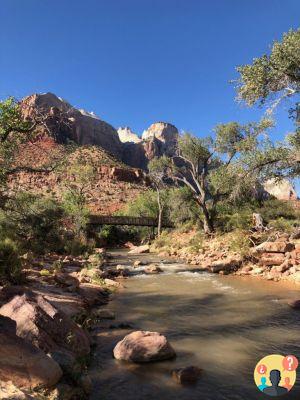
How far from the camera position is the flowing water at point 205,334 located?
19.3ft

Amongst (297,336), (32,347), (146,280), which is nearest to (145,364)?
(32,347)

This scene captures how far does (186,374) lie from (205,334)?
101 inches

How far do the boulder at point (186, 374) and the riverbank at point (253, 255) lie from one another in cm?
995

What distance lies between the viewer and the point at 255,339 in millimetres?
8273

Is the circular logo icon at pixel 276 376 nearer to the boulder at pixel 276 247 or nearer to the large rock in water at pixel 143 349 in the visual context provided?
the large rock in water at pixel 143 349

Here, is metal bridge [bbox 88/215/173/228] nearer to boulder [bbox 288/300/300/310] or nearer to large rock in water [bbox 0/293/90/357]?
boulder [bbox 288/300/300/310]

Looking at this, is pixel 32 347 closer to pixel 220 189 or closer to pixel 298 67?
pixel 298 67

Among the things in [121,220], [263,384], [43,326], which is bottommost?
[263,384]

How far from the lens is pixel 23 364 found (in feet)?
16.3

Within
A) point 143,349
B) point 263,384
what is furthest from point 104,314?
point 263,384

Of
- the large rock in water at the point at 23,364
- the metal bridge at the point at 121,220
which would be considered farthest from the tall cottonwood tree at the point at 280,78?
the metal bridge at the point at 121,220

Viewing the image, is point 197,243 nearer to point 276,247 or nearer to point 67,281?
point 276,247

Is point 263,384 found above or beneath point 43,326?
beneath

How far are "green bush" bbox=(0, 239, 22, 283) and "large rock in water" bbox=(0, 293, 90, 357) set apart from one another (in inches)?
176
